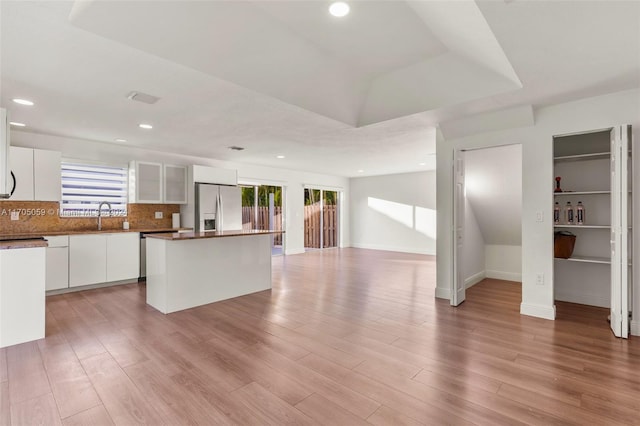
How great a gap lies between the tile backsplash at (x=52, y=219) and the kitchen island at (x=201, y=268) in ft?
6.76

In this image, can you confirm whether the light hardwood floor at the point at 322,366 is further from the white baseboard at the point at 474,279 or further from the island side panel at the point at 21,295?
the white baseboard at the point at 474,279

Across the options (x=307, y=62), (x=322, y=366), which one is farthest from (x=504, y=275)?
(x=307, y=62)

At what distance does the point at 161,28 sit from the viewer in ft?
7.43

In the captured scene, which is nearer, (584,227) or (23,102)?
(23,102)

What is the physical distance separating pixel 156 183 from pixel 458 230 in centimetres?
528

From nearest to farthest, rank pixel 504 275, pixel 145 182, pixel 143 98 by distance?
pixel 143 98 < pixel 504 275 < pixel 145 182

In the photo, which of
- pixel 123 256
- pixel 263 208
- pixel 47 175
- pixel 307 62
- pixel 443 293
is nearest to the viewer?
pixel 307 62

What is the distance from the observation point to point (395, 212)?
941 centimetres

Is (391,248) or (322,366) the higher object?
(391,248)

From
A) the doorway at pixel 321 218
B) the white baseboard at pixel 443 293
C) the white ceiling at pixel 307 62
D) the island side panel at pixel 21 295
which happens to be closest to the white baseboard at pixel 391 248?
the doorway at pixel 321 218

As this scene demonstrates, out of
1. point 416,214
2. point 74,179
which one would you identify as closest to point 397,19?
point 74,179

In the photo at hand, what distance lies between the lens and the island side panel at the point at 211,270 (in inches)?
147

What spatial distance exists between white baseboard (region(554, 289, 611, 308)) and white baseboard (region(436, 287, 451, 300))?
1483 mm

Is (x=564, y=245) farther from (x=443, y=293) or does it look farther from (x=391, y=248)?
(x=391, y=248)
